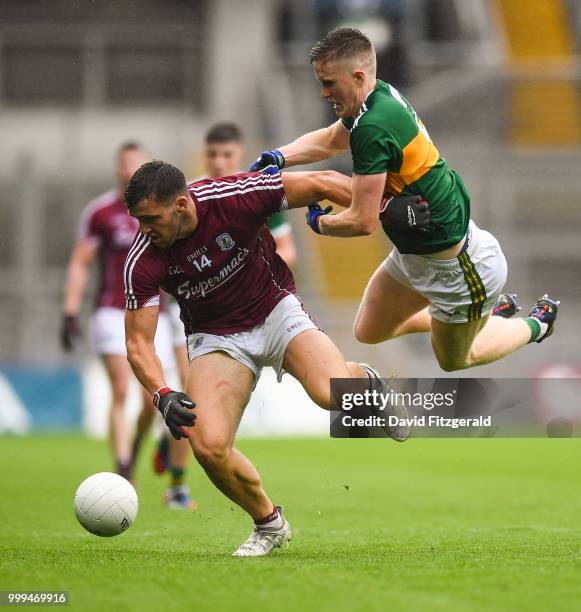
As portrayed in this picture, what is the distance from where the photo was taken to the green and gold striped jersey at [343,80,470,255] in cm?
627

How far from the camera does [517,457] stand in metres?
13.5

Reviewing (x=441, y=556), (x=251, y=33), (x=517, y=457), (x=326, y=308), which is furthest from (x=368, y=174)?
(x=251, y=33)

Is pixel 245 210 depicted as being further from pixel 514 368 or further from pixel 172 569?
pixel 514 368

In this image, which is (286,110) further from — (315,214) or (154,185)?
(154,185)

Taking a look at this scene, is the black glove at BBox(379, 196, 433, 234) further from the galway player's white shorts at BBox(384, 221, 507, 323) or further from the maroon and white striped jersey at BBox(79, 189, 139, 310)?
the maroon and white striped jersey at BBox(79, 189, 139, 310)

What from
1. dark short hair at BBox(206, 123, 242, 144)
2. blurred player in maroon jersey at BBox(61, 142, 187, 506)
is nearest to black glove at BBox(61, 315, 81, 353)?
blurred player in maroon jersey at BBox(61, 142, 187, 506)

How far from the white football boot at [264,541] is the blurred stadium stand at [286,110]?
10.3 meters

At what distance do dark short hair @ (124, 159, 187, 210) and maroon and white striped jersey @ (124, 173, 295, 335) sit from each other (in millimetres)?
248

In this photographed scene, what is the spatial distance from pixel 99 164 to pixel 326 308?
5671mm

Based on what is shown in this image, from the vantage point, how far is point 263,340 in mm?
6613

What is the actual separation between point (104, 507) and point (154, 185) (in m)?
1.60

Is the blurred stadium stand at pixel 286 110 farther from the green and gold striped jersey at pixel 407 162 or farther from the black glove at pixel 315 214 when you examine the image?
the black glove at pixel 315 214

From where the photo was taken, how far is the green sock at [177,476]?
898 centimetres

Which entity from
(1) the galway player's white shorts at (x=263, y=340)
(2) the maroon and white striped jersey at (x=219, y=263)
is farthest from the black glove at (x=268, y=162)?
(1) the galway player's white shorts at (x=263, y=340)
